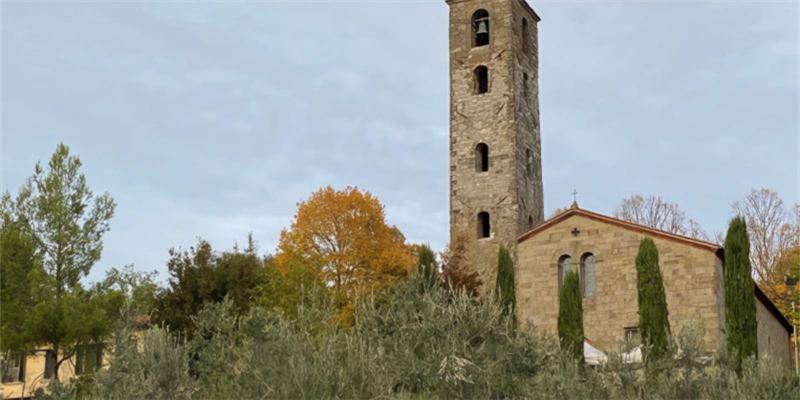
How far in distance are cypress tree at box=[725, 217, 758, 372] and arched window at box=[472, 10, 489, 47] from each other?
14.3m

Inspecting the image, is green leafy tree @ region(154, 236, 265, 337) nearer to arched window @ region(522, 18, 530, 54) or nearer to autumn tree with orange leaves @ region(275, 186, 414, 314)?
autumn tree with orange leaves @ region(275, 186, 414, 314)

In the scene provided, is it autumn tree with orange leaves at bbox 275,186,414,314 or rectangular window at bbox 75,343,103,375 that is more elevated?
autumn tree with orange leaves at bbox 275,186,414,314

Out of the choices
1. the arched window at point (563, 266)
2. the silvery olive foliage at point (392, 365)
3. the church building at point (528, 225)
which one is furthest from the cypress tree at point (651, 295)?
the silvery olive foliage at point (392, 365)

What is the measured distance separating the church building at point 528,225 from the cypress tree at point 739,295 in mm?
1468

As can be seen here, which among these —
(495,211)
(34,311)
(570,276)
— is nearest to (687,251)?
(570,276)

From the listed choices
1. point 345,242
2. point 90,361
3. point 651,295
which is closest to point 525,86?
point 345,242

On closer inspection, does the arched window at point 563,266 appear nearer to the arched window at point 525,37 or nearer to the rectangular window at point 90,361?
the arched window at point 525,37

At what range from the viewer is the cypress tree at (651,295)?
22719 mm

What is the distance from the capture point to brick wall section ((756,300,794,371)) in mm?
28672

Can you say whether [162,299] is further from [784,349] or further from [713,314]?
[784,349]

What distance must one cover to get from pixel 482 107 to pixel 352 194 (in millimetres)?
6339

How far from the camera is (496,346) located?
10.7m

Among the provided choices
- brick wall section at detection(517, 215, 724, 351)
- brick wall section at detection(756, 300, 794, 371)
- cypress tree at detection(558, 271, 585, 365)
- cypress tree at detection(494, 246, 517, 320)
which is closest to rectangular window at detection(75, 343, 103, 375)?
cypress tree at detection(494, 246, 517, 320)

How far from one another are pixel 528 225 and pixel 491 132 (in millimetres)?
3897
